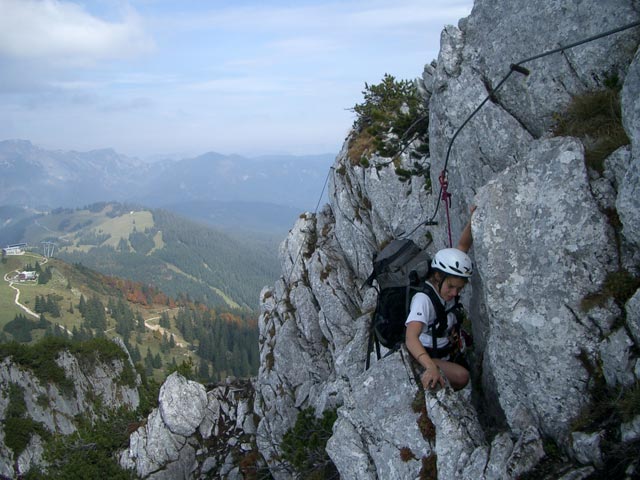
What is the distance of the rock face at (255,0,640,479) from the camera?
841cm

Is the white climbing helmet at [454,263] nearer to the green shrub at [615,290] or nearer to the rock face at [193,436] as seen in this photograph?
the green shrub at [615,290]

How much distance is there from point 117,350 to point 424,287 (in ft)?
252

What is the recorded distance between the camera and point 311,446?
1817 centimetres

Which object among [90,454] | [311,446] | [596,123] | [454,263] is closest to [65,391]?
[90,454]

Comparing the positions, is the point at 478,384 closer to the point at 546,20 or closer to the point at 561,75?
the point at 561,75

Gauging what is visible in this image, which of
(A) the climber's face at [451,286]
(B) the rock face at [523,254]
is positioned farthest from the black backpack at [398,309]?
(B) the rock face at [523,254]

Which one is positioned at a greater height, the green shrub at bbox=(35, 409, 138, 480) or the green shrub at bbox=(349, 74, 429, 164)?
the green shrub at bbox=(349, 74, 429, 164)

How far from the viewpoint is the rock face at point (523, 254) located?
841 cm

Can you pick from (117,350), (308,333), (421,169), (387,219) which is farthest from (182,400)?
(117,350)

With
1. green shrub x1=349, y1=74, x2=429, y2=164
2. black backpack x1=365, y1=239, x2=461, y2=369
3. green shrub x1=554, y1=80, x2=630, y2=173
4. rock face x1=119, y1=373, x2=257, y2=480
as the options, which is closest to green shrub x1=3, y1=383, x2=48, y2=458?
rock face x1=119, y1=373, x2=257, y2=480

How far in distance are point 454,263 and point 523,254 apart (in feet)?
4.65

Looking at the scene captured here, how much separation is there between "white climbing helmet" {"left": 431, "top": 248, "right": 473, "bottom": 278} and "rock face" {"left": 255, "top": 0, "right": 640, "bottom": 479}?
38 cm

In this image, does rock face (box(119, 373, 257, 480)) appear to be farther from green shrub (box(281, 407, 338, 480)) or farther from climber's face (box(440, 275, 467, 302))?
climber's face (box(440, 275, 467, 302))

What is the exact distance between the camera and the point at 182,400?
123 feet
